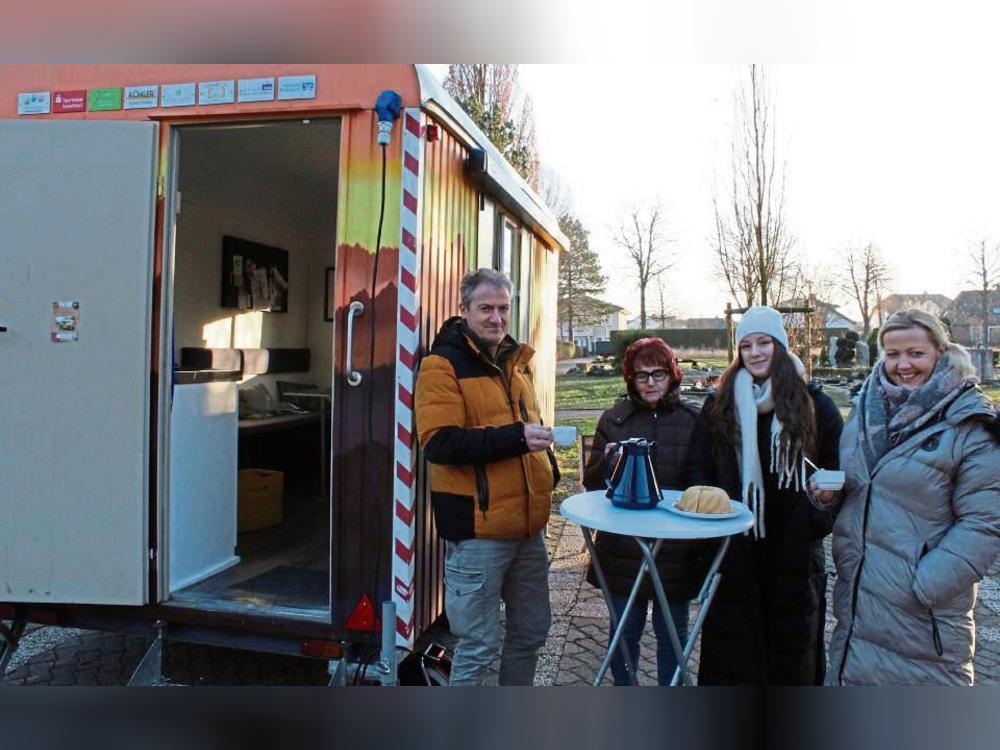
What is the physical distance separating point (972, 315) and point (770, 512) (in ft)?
39.3

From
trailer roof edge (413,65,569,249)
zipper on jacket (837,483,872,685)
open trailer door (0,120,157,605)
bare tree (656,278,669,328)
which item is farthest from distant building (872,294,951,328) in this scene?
open trailer door (0,120,157,605)

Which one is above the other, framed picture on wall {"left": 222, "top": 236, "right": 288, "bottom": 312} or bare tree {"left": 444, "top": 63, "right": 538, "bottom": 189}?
bare tree {"left": 444, "top": 63, "right": 538, "bottom": 189}

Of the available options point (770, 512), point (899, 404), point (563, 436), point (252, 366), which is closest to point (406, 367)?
point (563, 436)

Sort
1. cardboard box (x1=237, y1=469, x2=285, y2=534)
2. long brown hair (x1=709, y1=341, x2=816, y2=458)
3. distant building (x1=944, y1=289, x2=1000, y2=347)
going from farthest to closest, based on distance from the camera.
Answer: distant building (x1=944, y1=289, x2=1000, y2=347) < cardboard box (x1=237, y1=469, x2=285, y2=534) < long brown hair (x1=709, y1=341, x2=816, y2=458)

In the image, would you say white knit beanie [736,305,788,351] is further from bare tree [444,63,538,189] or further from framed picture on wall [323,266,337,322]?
bare tree [444,63,538,189]

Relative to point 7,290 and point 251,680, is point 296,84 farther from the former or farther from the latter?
point 251,680

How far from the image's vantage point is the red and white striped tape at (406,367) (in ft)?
9.30

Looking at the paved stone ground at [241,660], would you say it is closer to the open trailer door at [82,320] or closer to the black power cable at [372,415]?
the open trailer door at [82,320]

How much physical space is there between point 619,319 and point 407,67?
1636 cm

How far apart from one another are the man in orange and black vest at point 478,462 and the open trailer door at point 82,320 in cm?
134

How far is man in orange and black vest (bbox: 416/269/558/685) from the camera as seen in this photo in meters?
2.54

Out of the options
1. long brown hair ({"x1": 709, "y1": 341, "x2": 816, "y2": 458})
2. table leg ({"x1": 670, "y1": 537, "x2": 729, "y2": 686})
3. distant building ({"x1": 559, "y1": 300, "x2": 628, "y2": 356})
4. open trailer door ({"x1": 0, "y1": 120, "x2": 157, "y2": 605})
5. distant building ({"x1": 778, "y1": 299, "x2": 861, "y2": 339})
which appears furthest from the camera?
distant building ({"x1": 559, "y1": 300, "x2": 628, "y2": 356})

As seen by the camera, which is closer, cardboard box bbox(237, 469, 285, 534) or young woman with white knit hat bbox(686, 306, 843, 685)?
young woman with white knit hat bbox(686, 306, 843, 685)

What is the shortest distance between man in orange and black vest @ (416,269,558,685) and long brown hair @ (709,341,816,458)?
0.76 metres
